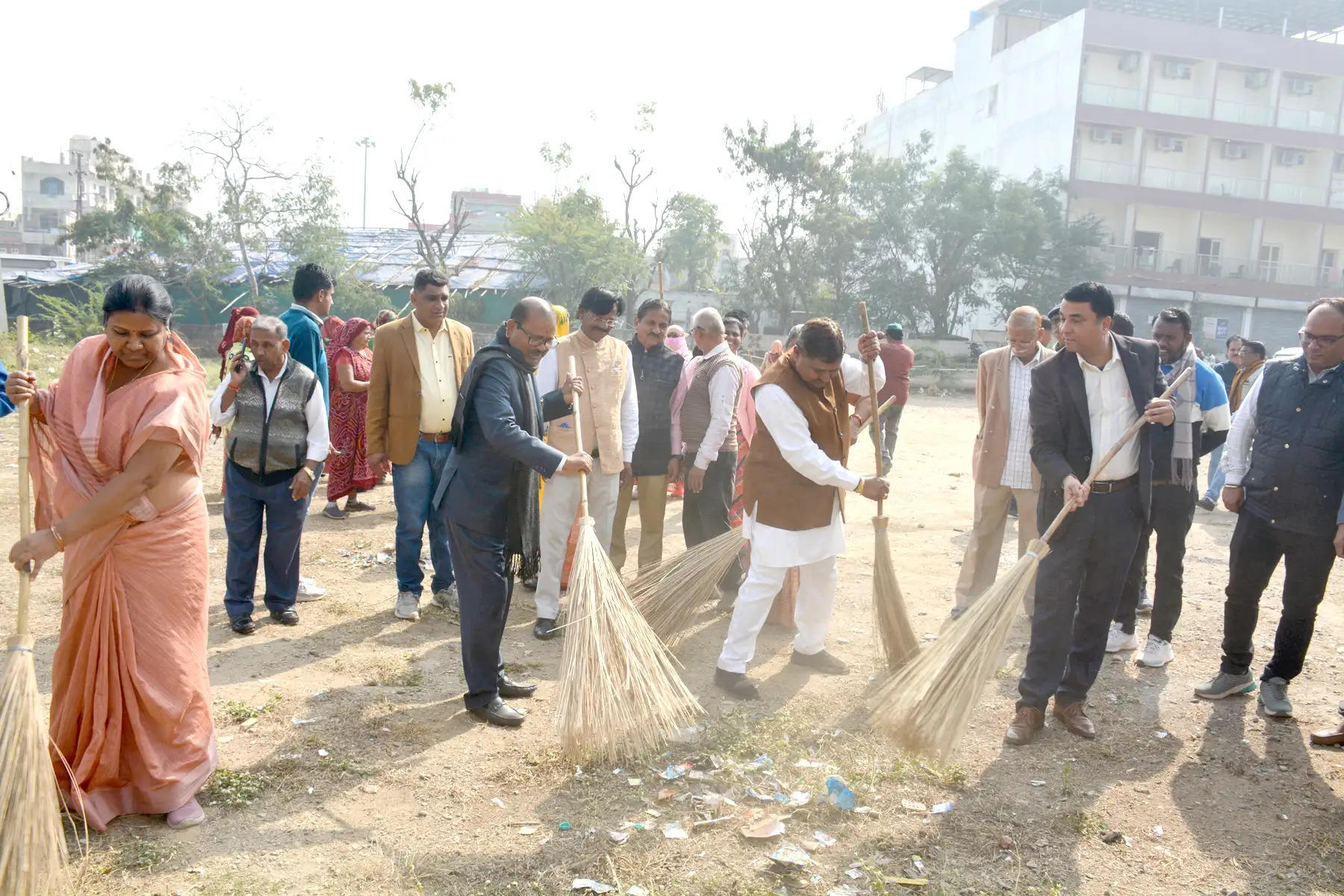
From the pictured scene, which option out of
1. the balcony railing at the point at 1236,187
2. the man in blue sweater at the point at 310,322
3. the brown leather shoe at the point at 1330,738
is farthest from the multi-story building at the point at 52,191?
the brown leather shoe at the point at 1330,738

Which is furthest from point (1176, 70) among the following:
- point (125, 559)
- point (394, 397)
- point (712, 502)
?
point (125, 559)

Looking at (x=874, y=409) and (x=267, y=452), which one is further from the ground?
(x=874, y=409)

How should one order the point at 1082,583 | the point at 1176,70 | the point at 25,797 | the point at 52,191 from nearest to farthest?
the point at 25,797, the point at 1082,583, the point at 1176,70, the point at 52,191

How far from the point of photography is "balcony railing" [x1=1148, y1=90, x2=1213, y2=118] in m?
33.5

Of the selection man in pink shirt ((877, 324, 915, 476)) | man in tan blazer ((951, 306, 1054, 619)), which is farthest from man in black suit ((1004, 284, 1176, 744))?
man in pink shirt ((877, 324, 915, 476))

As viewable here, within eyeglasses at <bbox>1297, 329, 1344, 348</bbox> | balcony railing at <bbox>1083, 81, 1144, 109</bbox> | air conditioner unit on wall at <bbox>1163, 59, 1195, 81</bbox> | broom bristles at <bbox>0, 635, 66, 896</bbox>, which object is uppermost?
air conditioner unit on wall at <bbox>1163, 59, 1195, 81</bbox>

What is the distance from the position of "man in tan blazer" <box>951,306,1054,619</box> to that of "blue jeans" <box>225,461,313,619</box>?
13.0 ft

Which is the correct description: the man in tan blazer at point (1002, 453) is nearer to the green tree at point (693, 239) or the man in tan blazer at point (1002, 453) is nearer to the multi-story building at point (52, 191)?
the green tree at point (693, 239)

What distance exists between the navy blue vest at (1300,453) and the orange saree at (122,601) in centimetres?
460

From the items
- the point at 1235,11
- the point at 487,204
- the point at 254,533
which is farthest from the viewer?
the point at 487,204

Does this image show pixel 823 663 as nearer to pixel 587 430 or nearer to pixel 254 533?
pixel 587 430

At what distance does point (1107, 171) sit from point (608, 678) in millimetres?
35075

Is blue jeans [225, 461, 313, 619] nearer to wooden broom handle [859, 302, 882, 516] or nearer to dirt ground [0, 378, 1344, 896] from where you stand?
dirt ground [0, 378, 1344, 896]

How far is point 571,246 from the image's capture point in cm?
2830
